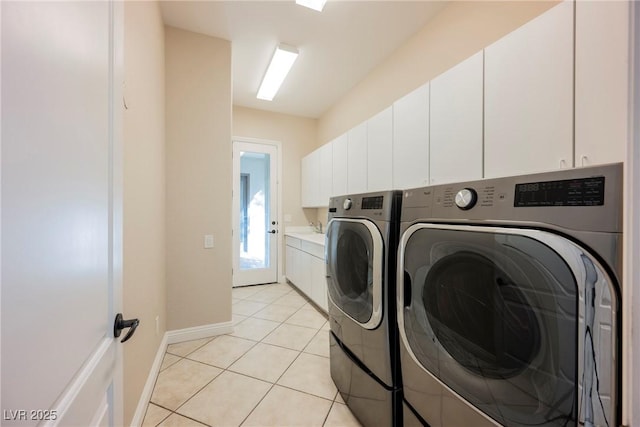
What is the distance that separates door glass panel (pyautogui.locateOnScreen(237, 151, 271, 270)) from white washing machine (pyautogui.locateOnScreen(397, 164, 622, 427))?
132 inches

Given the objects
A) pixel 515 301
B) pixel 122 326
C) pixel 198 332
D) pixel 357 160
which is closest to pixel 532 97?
pixel 515 301

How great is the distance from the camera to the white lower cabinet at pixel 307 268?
2906 millimetres

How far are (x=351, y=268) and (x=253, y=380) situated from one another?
1.13m

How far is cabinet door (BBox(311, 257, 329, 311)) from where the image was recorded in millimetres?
2825

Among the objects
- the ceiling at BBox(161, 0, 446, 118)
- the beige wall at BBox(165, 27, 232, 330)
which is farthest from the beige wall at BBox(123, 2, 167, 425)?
the ceiling at BBox(161, 0, 446, 118)

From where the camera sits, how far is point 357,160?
2668 mm

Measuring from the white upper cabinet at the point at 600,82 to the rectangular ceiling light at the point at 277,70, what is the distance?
2267 millimetres

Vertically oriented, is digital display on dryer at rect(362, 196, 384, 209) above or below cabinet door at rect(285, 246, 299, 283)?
above

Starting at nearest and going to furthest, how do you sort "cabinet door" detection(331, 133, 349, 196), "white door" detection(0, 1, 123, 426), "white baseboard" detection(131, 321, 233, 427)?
"white door" detection(0, 1, 123, 426), "white baseboard" detection(131, 321, 233, 427), "cabinet door" detection(331, 133, 349, 196)

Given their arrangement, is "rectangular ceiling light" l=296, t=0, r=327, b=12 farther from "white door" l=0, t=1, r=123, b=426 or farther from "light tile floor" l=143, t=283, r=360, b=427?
"light tile floor" l=143, t=283, r=360, b=427

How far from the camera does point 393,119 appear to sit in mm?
2076

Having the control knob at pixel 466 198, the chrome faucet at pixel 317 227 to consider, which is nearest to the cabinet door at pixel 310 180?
the chrome faucet at pixel 317 227

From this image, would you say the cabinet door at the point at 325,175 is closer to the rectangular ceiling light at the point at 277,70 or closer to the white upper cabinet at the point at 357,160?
the white upper cabinet at the point at 357,160

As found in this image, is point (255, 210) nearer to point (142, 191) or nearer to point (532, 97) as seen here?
point (142, 191)
